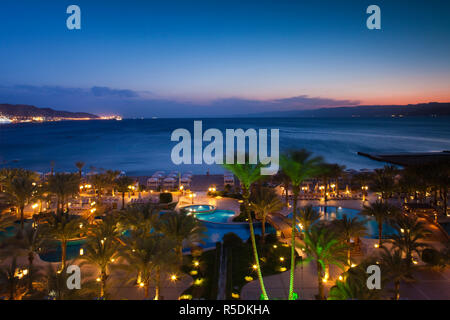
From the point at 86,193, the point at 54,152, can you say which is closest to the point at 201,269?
the point at 86,193

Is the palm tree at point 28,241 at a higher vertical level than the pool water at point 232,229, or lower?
higher

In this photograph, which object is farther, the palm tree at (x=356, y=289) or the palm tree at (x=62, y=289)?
the palm tree at (x=62, y=289)

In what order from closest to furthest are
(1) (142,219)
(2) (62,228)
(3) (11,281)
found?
(3) (11,281), (2) (62,228), (1) (142,219)

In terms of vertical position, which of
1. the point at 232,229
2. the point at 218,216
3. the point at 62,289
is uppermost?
the point at 62,289

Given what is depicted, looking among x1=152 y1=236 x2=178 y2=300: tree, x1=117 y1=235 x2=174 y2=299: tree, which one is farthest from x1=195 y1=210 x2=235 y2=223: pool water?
x1=117 y1=235 x2=174 y2=299: tree

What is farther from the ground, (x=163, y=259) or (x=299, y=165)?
(x=299, y=165)

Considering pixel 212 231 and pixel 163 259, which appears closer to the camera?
pixel 163 259

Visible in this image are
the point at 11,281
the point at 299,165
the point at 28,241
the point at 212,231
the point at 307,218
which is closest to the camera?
the point at 11,281

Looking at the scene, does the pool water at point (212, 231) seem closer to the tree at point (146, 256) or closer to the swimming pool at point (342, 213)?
the tree at point (146, 256)

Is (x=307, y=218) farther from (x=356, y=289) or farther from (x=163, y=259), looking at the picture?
(x=163, y=259)

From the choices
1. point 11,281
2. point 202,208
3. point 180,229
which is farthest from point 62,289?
point 202,208

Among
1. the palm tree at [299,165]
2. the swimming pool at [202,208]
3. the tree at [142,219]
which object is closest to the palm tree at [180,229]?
the tree at [142,219]

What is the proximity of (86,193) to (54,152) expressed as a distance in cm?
4793

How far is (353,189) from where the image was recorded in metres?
28.8
